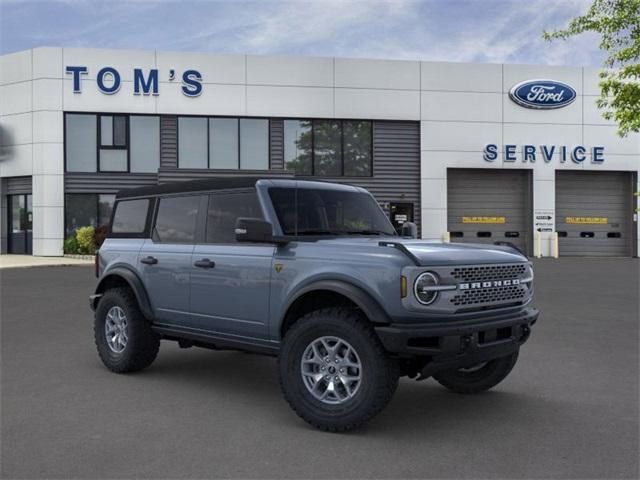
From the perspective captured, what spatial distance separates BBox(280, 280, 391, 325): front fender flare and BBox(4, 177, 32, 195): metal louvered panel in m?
26.9

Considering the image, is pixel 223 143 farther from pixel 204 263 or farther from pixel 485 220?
pixel 204 263

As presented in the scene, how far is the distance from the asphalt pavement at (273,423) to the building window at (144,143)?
20.6 m

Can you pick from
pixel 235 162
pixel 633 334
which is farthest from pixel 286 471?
pixel 235 162

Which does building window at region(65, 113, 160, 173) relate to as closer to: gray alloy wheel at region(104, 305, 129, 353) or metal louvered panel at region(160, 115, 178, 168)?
metal louvered panel at region(160, 115, 178, 168)

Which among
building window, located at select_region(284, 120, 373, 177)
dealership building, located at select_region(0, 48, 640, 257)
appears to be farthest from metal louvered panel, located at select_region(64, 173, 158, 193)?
building window, located at select_region(284, 120, 373, 177)

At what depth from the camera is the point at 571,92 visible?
1206 inches

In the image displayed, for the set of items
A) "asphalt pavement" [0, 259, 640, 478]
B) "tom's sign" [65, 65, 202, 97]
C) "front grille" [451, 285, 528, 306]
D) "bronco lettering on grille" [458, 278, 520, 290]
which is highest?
"tom's sign" [65, 65, 202, 97]

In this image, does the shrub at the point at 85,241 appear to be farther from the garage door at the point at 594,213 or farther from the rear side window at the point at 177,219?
the garage door at the point at 594,213

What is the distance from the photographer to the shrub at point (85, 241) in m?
26.4

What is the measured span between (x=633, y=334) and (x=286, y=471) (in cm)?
678

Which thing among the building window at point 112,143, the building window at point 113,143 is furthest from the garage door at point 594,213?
the building window at point 113,143

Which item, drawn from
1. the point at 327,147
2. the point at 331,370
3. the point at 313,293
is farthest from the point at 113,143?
the point at 331,370

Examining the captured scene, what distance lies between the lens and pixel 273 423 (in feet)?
15.6

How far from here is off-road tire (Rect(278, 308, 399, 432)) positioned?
4340 mm
